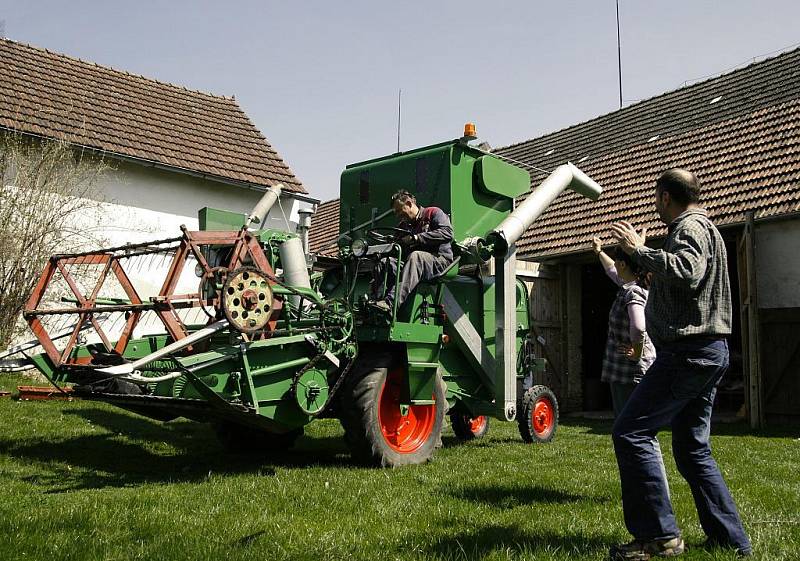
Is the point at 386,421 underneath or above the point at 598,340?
underneath

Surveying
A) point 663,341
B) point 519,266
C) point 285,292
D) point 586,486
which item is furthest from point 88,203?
point 663,341

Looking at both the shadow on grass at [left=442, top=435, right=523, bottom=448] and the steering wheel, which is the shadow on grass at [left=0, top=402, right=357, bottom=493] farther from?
the steering wheel

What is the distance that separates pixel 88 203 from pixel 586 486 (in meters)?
10.4

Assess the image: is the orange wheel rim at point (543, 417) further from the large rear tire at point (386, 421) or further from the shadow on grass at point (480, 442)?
the large rear tire at point (386, 421)

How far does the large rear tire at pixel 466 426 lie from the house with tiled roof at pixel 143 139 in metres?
5.27

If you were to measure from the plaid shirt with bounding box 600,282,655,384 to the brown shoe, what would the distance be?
1632 mm

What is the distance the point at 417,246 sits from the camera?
24.8ft

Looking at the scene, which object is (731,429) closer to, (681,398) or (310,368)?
(310,368)

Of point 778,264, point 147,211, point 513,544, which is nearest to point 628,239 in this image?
point 513,544

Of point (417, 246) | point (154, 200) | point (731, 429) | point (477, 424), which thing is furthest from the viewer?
point (154, 200)

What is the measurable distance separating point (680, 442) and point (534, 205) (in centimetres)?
396

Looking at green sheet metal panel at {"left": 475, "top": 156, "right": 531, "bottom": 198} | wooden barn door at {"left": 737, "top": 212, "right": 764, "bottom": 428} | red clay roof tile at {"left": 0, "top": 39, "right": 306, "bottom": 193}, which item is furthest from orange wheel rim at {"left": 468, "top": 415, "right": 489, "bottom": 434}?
red clay roof tile at {"left": 0, "top": 39, "right": 306, "bottom": 193}

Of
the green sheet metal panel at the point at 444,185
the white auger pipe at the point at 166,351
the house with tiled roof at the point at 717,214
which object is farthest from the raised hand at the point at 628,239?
the house with tiled roof at the point at 717,214

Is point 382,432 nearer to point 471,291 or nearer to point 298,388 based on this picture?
point 298,388
